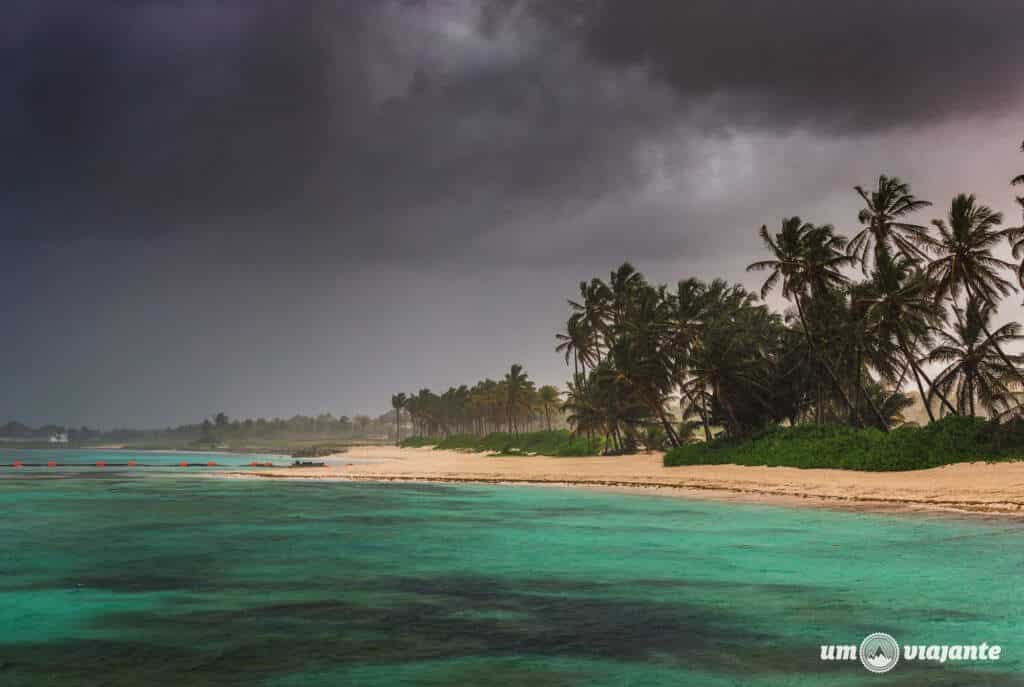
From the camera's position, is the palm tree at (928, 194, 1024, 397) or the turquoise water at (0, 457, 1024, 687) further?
the palm tree at (928, 194, 1024, 397)

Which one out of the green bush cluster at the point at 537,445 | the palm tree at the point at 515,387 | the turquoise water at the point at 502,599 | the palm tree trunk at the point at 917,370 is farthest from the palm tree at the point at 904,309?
the palm tree at the point at 515,387

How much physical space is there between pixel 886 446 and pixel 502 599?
33.2 m

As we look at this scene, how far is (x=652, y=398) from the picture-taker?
67.9 meters

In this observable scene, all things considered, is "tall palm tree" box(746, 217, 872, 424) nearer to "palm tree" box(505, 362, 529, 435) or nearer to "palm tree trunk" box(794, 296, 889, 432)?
"palm tree trunk" box(794, 296, 889, 432)

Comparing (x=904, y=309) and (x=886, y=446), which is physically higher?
(x=904, y=309)

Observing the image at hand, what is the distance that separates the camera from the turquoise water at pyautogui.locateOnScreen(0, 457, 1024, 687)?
381 inches

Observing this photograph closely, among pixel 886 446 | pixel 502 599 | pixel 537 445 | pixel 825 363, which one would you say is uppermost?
pixel 825 363

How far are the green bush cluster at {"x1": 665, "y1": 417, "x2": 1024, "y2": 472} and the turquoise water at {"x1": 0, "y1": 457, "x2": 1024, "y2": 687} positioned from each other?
14174mm

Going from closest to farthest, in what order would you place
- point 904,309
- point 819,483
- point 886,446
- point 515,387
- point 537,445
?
1. point 819,483
2. point 886,446
3. point 904,309
4. point 537,445
5. point 515,387

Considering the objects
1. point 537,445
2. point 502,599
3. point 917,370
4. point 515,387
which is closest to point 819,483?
point 917,370

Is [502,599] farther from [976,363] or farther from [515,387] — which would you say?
[515,387]

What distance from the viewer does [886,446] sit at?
40844 millimetres

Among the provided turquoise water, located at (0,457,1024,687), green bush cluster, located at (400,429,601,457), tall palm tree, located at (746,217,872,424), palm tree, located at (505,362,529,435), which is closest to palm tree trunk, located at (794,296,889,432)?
tall palm tree, located at (746,217,872,424)

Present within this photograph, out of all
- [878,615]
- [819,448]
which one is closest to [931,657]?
[878,615]
